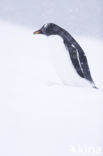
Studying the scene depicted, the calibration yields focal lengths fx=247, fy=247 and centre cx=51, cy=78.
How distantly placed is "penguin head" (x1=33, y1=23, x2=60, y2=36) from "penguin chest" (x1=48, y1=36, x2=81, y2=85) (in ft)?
0.07

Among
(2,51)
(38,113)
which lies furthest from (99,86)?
(2,51)

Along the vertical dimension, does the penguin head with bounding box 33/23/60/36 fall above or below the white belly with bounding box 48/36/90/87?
above

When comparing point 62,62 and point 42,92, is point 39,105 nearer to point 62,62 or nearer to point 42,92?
point 42,92

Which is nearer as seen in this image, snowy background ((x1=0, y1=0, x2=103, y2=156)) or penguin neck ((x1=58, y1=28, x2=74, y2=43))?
snowy background ((x1=0, y1=0, x2=103, y2=156))

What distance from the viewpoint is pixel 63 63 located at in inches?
39.7

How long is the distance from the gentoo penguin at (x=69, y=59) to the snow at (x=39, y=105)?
3cm

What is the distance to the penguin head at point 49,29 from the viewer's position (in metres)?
0.99

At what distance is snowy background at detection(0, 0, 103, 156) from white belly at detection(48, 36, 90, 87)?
1.0 inches

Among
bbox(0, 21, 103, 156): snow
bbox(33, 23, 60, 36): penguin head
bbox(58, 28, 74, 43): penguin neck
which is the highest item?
bbox(33, 23, 60, 36): penguin head

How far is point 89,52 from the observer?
40.5 inches

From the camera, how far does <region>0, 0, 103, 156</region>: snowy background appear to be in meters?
0.80

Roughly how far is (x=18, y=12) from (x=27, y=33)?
9 cm

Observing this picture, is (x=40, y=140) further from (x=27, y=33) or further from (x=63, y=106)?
(x=27, y=33)

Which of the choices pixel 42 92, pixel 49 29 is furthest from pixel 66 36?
pixel 42 92
